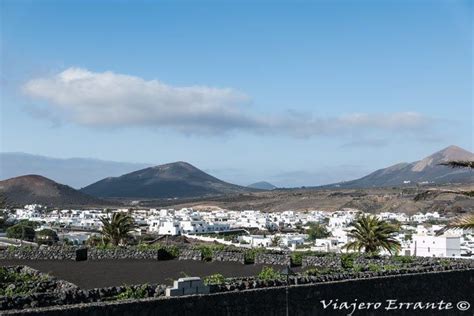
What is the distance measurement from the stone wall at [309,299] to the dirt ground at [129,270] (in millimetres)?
6754

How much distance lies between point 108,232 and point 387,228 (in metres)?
18.6

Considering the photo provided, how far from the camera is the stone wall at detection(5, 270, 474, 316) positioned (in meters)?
11.3

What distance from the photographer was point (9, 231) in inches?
2908

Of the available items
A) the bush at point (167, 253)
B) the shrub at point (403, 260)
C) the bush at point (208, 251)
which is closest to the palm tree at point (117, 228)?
the bush at point (167, 253)

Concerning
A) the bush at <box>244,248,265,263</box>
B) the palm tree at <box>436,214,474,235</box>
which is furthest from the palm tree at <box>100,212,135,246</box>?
the palm tree at <box>436,214,474,235</box>

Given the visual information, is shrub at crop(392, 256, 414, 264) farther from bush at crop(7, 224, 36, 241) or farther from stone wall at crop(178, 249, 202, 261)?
bush at crop(7, 224, 36, 241)

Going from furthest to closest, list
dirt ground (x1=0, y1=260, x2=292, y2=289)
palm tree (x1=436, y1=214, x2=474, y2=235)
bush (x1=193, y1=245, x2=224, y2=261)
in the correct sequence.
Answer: bush (x1=193, y1=245, x2=224, y2=261) → dirt ground (x1=0, y1=260, x2=292, y2=289) → palm tree (x1=436, y1=214, x2=474, y2=235)

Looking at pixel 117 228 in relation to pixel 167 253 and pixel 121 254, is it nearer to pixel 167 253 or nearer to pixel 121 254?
pixel 121 254

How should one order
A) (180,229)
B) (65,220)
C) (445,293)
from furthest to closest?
1. (65,220)
2. (180,229)
3. (445,293)

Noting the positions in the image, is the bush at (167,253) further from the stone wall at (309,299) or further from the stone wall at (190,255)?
the stone wall at (309,299)

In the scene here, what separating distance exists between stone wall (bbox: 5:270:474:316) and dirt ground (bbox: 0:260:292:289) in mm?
6754

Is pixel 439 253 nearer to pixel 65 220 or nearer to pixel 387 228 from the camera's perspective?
pixel 387 228

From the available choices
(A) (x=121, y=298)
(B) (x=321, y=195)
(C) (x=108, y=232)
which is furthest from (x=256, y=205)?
(A) (x=121, y=298)

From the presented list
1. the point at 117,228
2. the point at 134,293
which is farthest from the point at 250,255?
the point at 117,228
